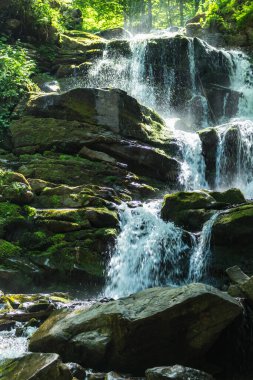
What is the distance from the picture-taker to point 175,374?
15.4ft

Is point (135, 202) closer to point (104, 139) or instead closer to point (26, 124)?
point (104, 139)

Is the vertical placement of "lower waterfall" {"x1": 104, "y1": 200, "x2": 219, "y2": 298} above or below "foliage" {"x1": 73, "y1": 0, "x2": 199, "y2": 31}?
below

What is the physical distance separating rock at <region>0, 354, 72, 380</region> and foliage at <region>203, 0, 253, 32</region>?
22528 millimetres

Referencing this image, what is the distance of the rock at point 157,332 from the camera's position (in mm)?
5449

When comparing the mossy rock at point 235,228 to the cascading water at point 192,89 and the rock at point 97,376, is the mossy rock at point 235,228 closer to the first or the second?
the cascading water at point 192,89

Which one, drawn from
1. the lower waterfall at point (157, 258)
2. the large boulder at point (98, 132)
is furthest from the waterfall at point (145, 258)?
the large boulder at point (98, 132)

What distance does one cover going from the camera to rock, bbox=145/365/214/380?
468cm

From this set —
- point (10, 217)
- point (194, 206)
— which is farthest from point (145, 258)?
point (10, 217)

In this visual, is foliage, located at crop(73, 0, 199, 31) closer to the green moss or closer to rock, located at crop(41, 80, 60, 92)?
rock, located at crop(41, 80, 60, 92)

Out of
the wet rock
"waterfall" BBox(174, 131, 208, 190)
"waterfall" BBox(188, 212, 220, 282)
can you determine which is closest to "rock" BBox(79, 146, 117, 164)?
"waterfall" BBox(174, 131, 208, 190)

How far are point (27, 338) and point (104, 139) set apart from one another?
8.33m

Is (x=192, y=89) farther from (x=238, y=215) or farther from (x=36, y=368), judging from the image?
(x=36, y=368)

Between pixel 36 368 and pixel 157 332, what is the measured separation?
1608 millimetres

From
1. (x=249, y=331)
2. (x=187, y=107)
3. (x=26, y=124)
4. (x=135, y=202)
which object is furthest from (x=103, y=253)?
(x=187, y=107)
